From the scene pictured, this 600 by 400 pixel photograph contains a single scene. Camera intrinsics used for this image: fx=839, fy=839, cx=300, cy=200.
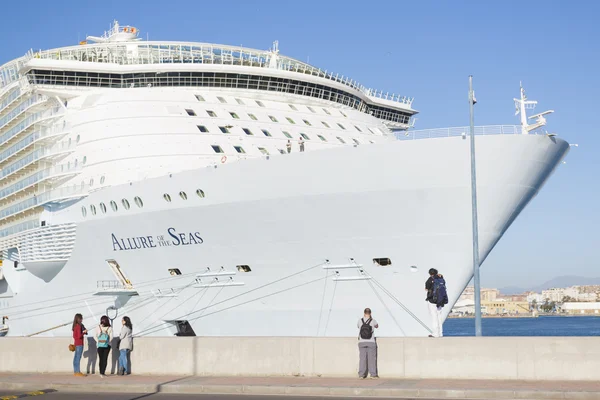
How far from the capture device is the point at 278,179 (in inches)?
826

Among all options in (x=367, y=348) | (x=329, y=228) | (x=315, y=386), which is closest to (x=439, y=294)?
(x=367, y=348)

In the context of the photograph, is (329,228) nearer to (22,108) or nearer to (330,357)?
(330,357)

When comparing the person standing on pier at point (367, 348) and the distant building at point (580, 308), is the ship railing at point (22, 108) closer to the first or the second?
the person standing on pier at point (367, 348)

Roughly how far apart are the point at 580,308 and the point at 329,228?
17662 cm

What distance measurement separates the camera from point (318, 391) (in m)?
13.8

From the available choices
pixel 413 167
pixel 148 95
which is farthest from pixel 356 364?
pixel 148 95

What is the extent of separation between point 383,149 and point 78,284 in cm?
1215

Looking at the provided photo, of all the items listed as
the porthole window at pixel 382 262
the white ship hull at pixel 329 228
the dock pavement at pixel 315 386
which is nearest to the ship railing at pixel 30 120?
the white ship hull at pixel 329 228

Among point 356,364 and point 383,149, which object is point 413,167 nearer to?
point 383,149

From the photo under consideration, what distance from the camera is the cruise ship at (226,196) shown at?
66.0ft

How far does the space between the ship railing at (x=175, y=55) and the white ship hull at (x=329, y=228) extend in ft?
30.2

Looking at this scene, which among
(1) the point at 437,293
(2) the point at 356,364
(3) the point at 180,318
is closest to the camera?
(2) the point at 356,364

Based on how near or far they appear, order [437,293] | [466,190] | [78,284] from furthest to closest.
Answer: [78,284]
[466,190]
[437,293]

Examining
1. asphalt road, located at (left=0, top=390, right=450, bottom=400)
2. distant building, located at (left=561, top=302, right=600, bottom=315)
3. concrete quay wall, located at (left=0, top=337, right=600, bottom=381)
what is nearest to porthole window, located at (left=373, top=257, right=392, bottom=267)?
concrete quay wall, located at (left=0, top=337, right=600, bottom=381)
